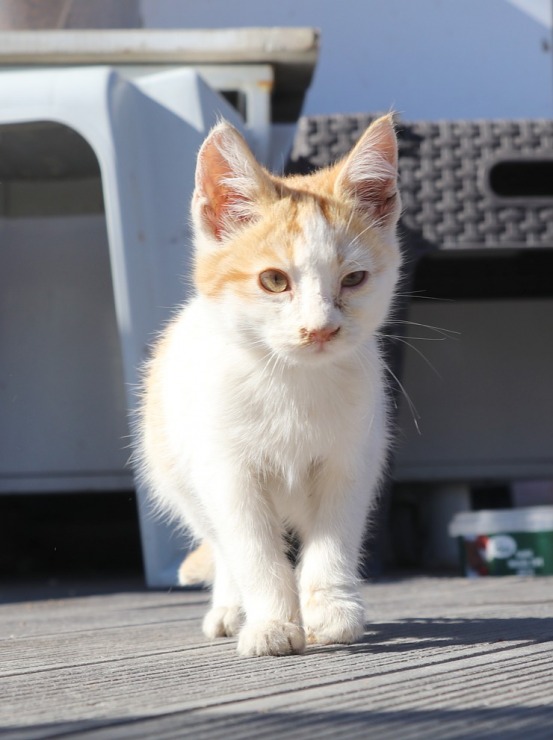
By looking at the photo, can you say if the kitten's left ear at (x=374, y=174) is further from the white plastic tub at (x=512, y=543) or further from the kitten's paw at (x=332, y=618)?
the white plastic tub at (x=512, y=543)

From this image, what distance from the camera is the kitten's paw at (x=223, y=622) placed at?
1580mm

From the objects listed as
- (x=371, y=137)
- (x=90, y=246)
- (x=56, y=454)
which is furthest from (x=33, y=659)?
(x=90, y=246)

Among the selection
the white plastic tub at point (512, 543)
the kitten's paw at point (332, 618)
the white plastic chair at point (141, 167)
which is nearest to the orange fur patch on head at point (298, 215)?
the kitten's paw at point (332, 618)

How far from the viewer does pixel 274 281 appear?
1.40 metres

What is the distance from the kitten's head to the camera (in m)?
1.37

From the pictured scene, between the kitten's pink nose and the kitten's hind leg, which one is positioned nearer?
the kitten's pink nose

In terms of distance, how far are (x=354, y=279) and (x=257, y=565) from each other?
436mm

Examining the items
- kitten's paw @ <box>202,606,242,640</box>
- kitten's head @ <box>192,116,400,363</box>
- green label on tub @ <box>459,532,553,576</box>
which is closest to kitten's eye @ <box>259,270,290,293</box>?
kitten's head @ <box>192,116,400,363</box>

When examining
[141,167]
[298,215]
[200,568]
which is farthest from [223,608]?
[141,167]

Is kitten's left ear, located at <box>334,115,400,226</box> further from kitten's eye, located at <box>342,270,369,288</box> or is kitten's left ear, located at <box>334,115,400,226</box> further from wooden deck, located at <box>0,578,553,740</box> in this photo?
wooden deck, located at <box>0,578,553,740</box>

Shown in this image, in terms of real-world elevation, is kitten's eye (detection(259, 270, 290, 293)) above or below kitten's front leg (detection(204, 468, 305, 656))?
above

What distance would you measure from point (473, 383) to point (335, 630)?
2.17 metres

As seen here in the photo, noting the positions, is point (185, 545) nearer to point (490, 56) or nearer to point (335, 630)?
point (335, 630)

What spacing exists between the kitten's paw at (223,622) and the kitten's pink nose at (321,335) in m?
0.53
